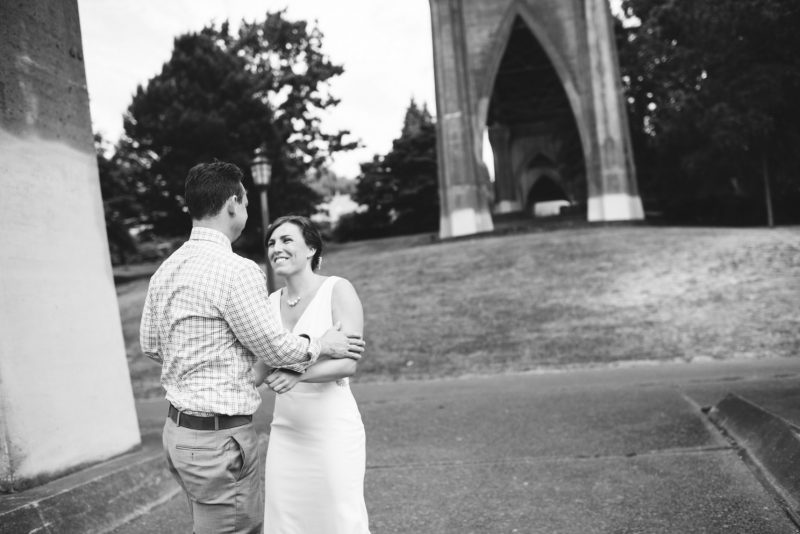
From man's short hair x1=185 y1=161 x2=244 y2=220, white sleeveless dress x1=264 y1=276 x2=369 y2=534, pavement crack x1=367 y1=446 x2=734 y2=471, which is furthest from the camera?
pavement crack x1=367 y1=446 x2=734 y2=471

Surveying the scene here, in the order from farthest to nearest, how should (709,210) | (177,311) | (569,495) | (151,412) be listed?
(709,210) → (151,412) → (569,495) → (177,311)

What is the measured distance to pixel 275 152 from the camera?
36062mm

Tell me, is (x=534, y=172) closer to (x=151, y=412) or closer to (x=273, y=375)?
(x=151, y=412)

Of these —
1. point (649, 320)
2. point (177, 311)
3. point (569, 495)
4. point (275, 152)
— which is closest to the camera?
point (177, 311)

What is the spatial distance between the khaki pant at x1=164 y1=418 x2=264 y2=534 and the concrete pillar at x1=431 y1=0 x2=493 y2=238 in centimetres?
2404

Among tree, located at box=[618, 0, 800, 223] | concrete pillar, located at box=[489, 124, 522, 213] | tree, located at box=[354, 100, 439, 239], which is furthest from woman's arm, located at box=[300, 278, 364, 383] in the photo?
concrete pillar, located at box=[489, 124, 522, 213]

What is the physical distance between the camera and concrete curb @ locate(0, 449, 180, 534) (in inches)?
147

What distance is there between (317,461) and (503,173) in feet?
146

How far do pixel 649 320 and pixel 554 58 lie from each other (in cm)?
1747

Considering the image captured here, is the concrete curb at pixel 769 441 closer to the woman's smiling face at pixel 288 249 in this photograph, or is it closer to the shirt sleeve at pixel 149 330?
the woman's smiling face at pixel 288 249

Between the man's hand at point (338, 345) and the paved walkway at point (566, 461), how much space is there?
166cm

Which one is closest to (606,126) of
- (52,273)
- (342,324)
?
(52,273)

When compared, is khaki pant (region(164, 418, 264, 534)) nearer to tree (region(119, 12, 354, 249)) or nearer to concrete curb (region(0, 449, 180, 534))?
concrete curb (region(0, 449, 180, 534))

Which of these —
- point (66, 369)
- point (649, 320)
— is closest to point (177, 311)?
point (66, 369)
